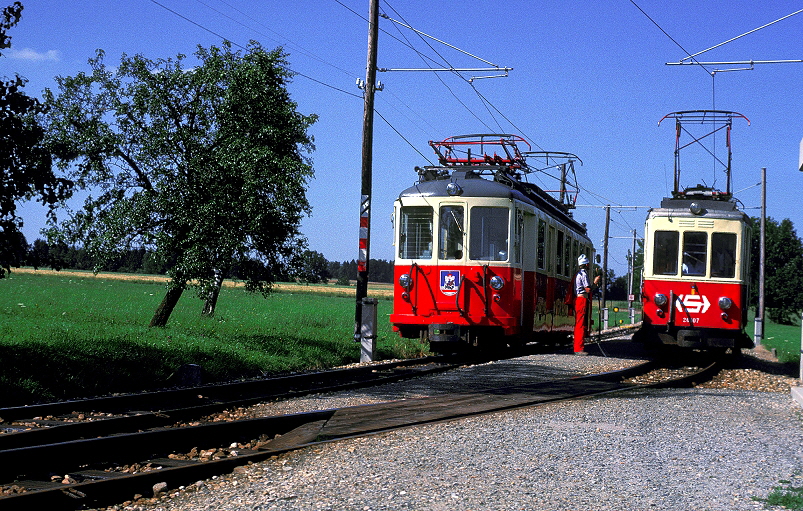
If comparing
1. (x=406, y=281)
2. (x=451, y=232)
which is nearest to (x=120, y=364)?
(x=406, y=281)

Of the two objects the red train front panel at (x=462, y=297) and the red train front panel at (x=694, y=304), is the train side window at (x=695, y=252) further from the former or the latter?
the red train front panel at (x=462, y=297)

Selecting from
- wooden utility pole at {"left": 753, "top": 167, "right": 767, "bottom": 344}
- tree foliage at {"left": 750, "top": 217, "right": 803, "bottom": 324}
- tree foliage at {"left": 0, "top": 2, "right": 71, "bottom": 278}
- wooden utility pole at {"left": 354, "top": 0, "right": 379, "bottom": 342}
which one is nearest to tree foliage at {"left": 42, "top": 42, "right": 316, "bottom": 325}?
wooden utility pole at {"left": 354, "top": 0, "right": 379, "bottom": 342}

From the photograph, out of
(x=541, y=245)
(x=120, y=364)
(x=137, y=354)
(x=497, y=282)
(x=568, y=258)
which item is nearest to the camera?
(x=120, y=364)

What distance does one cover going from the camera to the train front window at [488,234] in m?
15.0

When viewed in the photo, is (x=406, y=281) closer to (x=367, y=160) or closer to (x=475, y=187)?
(x=475, y=187)

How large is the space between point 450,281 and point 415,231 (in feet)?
3.84

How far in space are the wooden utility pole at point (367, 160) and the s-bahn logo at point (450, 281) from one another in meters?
2.49

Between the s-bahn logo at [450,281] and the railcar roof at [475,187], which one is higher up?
the railcar roof at [475,187]

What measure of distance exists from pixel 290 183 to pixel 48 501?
1302cm

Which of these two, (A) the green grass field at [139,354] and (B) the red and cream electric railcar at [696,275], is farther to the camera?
(B) the red and cream electric railcar at [696,275]

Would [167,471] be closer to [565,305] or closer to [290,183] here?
[290,183]

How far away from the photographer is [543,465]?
6297mm

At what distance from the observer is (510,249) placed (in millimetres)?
14898

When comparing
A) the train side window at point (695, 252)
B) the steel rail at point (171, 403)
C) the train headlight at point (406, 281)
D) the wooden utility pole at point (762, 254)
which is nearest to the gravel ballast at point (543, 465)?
the steel rail at point (171, 403)
